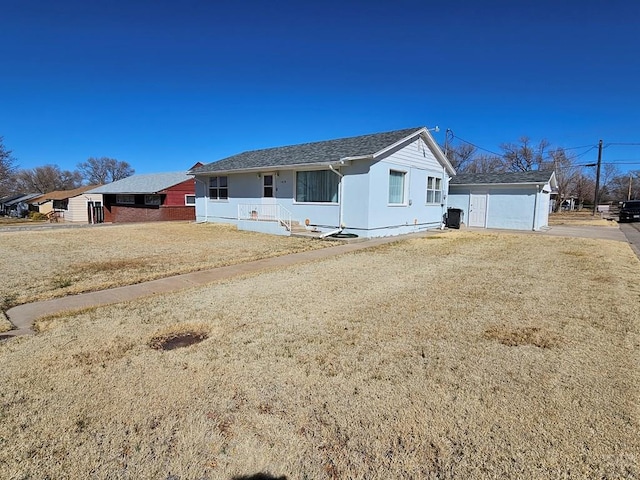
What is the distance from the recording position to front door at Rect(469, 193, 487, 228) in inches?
819

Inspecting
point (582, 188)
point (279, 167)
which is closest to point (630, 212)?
point (279, 167)

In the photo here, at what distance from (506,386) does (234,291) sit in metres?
4.33

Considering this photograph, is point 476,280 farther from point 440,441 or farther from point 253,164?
point 253,164

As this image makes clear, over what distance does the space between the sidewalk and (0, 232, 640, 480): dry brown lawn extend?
1.31 ft

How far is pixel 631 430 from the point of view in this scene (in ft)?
7.93

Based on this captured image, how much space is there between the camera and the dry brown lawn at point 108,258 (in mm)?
6332

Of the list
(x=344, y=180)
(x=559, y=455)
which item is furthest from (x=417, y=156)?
(x=559, y=455)

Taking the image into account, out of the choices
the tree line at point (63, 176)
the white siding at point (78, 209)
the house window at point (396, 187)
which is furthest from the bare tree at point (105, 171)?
the house window at point (396, 187)

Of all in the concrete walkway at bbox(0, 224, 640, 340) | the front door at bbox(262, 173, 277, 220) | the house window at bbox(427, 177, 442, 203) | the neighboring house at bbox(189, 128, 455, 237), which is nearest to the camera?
the concrete walkway at bbox(0, 224, 640, 340)

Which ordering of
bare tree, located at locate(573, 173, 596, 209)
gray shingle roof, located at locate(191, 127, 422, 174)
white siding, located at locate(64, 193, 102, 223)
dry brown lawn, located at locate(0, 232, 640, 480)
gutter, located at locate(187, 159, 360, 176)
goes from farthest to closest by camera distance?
bare tree, located at locate(573, 173, 596, 209) < white siding, located at locate(64, 193, 102, 223) < gray shingle roof, located at locate(191, 127, 422, 174) < gutter, located at locate(187, 159, 360, 176) < dry brown lawn, located at locate(0, 232, 640, 480)

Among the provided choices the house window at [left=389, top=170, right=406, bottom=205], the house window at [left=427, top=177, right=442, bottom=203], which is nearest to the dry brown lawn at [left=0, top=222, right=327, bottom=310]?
the house window at [left=389, top=170, right=406, bottom=205]

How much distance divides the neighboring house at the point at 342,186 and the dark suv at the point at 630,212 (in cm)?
2076

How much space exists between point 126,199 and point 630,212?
43104 millimetres

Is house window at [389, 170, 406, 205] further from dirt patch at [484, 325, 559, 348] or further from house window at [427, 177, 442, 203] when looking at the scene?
dirt patch at [484, 325, 559, 348]
